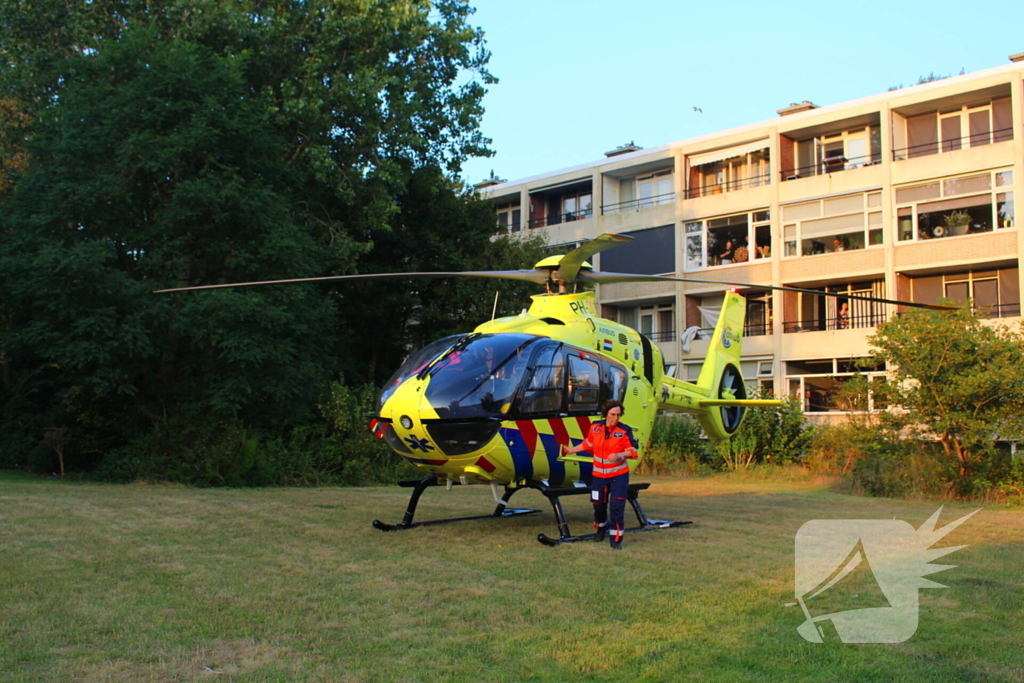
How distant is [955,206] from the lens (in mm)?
28500

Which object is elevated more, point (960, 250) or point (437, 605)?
point (960, 250)

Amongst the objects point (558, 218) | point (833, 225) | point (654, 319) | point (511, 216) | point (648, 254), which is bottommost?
point (654, 319)

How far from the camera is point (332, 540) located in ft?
33.5

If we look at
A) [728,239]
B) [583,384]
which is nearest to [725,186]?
[728,239]

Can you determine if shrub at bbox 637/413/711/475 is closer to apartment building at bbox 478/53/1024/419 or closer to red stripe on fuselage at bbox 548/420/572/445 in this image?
apartment building at bbox 478/53/1024/419

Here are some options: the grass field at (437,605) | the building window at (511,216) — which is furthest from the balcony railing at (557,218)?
the grass field at (437,605)

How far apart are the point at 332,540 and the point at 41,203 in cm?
1276

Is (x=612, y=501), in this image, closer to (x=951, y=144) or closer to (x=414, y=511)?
(x=414, y=511)

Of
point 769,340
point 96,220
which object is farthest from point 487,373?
point 769,340

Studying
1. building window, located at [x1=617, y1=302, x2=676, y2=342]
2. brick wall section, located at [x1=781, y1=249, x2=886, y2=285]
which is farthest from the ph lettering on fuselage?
building window, located at [x1=617, y1=302, x2=676, y2=342]

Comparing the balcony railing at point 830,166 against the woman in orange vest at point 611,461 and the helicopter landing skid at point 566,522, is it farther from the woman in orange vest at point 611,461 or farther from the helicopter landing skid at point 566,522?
the woman in orange vest at point 611,461

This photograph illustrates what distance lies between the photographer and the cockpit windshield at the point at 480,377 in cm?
990

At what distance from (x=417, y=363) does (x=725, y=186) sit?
27046mm

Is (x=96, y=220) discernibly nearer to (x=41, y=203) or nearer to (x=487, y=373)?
(x=41, y=203)
